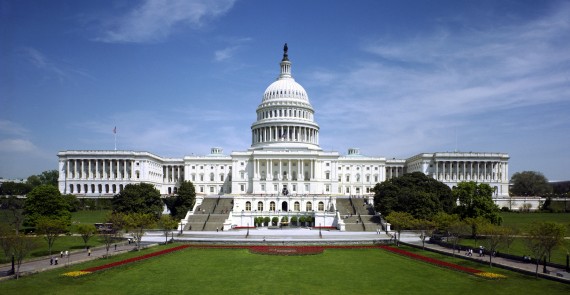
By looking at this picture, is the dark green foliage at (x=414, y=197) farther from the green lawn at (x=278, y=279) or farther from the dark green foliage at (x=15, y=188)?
the dark green foliage at (x=15, y=188)

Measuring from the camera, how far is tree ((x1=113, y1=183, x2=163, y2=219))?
82000 millimetres

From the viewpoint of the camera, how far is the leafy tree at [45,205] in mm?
70062

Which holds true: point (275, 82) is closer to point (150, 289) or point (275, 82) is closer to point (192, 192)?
point (192, 192)

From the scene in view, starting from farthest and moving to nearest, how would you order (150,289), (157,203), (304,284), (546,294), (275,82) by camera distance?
(275,82) < (157,203) < (304,284) < (150,289) < (546,294)

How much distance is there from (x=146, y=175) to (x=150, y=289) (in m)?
106

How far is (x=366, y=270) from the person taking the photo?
1650 inches

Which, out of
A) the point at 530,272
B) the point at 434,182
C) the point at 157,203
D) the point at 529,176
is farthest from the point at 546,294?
the point at 529,176

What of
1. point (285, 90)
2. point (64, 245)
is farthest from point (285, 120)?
point (64, 245)

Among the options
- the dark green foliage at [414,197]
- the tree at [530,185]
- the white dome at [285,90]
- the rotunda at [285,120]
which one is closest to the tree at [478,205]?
the dark green foliage at [414,197]

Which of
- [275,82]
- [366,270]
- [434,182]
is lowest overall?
[366,270]

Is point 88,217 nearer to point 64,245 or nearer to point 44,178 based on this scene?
point 64,245

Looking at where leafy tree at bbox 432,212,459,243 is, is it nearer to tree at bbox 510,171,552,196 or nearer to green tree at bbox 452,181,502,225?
green tree at bbox 452,181,502,225

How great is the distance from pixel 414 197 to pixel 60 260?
54155 millimetres

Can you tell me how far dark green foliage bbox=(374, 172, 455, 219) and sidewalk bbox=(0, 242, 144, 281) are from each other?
1753 inches
